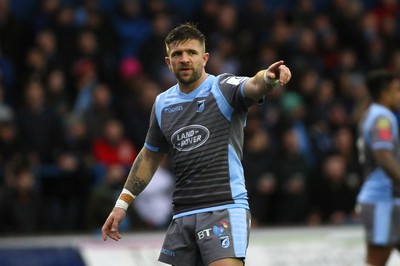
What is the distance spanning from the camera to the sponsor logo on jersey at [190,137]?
6535 mm

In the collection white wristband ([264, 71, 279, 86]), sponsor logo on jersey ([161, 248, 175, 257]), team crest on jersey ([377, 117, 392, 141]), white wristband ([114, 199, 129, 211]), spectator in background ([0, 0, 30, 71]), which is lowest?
sponsor logo on jersey ([161, 248, 175, 257])

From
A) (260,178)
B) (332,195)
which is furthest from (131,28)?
(332,195)

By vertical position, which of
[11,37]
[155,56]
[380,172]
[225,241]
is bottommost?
[225,241]

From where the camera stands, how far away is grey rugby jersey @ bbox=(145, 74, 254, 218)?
650cm

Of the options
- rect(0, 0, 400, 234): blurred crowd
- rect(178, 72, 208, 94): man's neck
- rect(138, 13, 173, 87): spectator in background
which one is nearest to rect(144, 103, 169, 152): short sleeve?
rect(178, 72, 208, 94): man's neck

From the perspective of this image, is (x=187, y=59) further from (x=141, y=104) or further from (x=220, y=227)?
(x=141, y=104)

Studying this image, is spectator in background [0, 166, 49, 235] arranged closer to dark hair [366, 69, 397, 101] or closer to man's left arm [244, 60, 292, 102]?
dark hair [366, 69, 397, 101]

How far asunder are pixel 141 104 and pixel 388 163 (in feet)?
17.8

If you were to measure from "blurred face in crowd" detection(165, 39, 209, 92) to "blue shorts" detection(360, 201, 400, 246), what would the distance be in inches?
116

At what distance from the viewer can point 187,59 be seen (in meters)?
6.48

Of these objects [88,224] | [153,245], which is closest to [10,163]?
[88,224]

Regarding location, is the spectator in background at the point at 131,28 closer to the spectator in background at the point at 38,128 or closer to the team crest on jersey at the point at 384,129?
the spectator in background at the point at 38,128

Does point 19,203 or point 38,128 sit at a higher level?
point 38,128

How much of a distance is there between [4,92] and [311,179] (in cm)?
444
